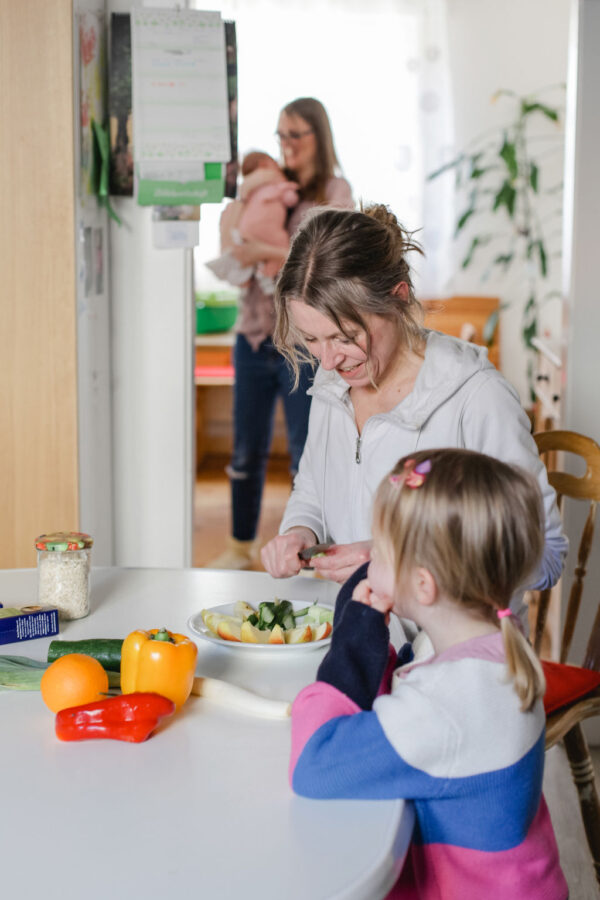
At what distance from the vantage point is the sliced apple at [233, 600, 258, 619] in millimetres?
1339

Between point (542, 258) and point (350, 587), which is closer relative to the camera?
point (350, 587)

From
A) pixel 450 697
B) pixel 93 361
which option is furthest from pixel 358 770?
pixel 93 361

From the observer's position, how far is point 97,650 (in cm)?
116

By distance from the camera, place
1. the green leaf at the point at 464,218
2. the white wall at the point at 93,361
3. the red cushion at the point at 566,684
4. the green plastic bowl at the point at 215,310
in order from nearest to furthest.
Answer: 1. the red cushion at the point at 566,684
2. the white wall at the point at 93,361
3. the green leaf at the point at 464,218
4. the green plastic bowl at the point at 215,310

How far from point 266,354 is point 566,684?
209cm

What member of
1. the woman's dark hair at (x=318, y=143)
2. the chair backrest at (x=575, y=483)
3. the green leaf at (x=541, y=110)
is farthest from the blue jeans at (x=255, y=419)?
the green leaf at (x=541, y=110)

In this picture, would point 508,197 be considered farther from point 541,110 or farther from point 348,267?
point 348,267

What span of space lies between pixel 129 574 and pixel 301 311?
19.0 inches

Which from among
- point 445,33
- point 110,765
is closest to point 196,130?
point 110,765

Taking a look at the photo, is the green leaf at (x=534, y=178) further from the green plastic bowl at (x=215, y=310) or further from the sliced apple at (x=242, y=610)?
the sliced apple at (x=242, y=610)

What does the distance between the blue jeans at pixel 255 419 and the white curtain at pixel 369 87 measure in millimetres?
2118

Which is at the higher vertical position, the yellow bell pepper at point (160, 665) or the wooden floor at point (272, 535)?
the yellow bell pepper at point (160, 665)

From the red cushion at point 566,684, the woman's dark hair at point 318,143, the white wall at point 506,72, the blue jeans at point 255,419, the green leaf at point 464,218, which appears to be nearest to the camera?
the red cushion at point 566,684

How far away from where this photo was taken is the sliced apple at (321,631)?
1.28 meters
